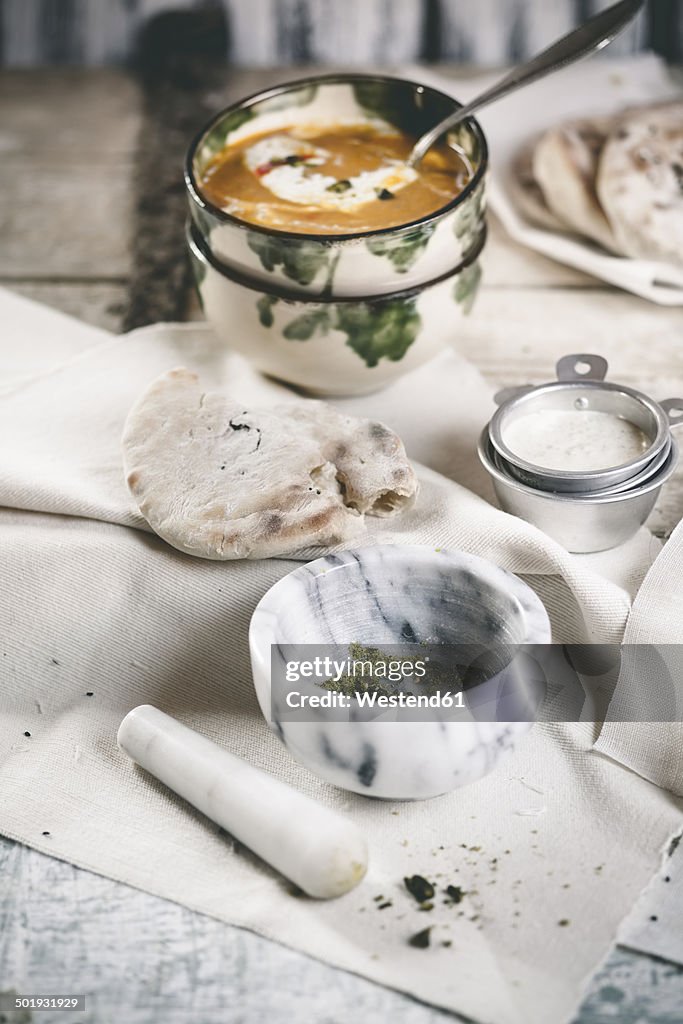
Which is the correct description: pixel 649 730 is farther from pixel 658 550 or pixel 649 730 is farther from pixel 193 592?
pixel 193 592

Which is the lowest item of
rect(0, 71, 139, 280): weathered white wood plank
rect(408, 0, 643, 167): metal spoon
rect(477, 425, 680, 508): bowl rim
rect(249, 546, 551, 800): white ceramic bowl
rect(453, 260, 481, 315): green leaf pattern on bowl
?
rect(0, 71, 139, 280): weathered white wood plank

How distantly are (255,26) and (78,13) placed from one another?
1.19 feet

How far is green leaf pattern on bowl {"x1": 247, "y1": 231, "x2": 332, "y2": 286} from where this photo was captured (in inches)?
50.6

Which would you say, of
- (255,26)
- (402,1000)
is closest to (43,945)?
(402,1000)

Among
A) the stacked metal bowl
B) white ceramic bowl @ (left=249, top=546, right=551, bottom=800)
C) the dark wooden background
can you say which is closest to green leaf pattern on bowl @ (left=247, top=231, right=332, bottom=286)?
the stacked metal bowl

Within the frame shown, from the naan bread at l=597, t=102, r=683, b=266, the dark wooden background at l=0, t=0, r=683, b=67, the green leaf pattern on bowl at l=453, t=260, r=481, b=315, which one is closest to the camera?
Answer: the green leaf pattern on bowl at l=453, t=260, r=481, b=315

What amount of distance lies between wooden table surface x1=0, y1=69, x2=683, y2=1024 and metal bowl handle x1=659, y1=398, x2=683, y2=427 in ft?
0.36

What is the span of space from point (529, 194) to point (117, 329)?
70 cm

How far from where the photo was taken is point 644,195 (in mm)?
1681

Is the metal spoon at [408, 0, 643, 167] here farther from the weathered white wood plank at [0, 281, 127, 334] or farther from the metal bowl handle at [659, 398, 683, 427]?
the weathered white wood plank at [0, 281, 127, 334]

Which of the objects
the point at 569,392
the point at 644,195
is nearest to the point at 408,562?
the point at 569,392

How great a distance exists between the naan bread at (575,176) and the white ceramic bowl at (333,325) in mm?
401

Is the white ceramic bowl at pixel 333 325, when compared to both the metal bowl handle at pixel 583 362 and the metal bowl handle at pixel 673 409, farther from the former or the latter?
the metal bowl handle at pixel 673 409

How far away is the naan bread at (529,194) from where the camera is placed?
1852mm
